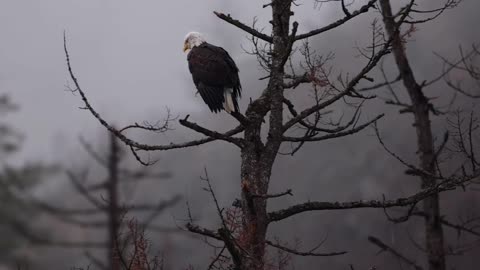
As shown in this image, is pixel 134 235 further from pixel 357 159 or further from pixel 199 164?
pixel 199 164

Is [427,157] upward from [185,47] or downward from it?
downward

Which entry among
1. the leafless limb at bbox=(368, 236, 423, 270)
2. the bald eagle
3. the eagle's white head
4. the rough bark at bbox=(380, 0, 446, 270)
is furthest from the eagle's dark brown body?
the leafless limb at bbox=(368, 236, 423, 270)

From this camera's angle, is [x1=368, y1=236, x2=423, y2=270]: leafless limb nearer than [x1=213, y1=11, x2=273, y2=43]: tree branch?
No

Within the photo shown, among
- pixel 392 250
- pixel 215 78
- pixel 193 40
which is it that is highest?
pixel 193 40

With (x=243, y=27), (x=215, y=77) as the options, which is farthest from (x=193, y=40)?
(x=243, y=27)

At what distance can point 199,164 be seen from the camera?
94.0 ft

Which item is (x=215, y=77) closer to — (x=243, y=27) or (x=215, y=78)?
(x=215, y=78)

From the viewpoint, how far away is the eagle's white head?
654 centimetres

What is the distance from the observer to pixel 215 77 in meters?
5.52

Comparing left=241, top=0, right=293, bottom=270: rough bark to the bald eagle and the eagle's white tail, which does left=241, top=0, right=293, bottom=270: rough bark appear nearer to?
the eagle's white tail

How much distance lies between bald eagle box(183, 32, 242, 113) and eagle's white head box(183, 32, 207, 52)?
20.0 inches

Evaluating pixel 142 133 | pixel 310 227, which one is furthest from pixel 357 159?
pixel 142 133

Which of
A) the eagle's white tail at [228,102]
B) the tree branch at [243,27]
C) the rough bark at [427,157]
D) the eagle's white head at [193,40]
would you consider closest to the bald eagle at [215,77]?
the eagle's white tail at [228,102]

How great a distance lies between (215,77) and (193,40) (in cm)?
124
